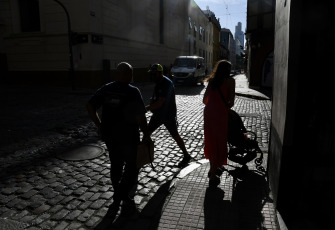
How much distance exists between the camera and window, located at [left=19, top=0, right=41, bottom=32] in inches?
750

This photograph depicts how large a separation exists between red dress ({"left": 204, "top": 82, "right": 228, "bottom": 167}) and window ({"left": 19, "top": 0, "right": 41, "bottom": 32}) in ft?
60.6

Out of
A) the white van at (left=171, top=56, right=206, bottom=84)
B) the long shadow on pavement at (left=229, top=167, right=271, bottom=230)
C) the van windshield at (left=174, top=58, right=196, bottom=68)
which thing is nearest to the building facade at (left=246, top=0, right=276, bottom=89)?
the white van at (left=171, top=56, right=206, bottom=84)

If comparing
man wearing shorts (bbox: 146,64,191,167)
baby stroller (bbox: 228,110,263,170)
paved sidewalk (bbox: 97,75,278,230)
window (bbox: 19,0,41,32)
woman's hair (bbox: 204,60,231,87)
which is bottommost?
paved sidewalk (bbox: 97,75,278,230)

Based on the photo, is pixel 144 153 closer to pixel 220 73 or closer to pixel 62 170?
pixel 220 73

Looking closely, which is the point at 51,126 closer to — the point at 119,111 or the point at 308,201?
the point at 119,111

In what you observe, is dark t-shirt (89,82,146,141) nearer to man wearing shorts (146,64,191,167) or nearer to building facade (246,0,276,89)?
man wearing shorts (146,64,191,167)

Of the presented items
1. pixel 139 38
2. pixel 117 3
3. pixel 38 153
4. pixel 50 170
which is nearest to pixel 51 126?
pixel 38 153

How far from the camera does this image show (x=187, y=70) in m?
20.7

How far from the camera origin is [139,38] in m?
24.6

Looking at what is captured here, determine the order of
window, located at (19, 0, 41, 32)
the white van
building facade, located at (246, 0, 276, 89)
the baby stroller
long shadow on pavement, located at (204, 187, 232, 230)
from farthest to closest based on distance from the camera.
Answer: the white van, window, located at (19, 0, 41, 32), building facade, located at (246, 0, 276, 89), the baby stroller, long shadow on pavement, located at (204, 187, 232, 230)

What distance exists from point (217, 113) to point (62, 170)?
2679 mm

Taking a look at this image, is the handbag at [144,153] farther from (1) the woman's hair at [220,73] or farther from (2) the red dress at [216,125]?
(1) the woman's hair at [220,73]

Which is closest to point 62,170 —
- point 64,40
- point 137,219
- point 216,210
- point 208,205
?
point 137,219

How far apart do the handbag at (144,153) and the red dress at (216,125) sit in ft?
2.99
